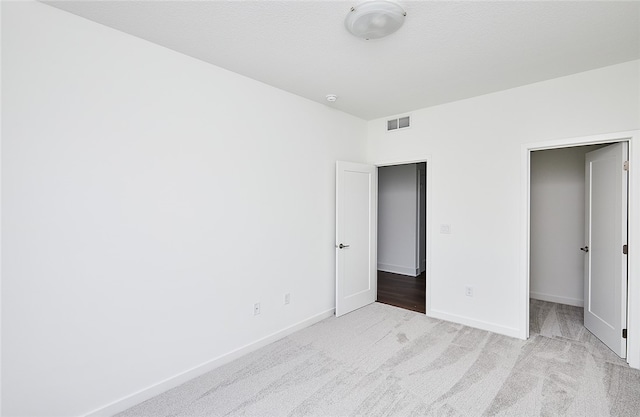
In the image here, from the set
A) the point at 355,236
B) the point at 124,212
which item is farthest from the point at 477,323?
the point at 124,212

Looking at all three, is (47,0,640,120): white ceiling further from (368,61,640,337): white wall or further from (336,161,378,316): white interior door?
(336,161,378,316): white interior door

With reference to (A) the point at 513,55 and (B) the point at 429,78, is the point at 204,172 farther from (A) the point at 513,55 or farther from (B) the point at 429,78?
(A) the point at 513,55

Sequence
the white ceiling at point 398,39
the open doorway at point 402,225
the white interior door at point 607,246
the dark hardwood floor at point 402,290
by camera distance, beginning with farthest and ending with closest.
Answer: the open doorway at point 402,225 < the dark hardwood floor at point 402,290 < the white interior door at point 607,246 < the white ceiling at point 398,39

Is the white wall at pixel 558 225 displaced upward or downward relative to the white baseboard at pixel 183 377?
upward

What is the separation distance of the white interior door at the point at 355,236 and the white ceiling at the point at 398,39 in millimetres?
1244

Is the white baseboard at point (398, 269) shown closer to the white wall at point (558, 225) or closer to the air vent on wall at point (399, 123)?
the white wall at point (558, 225)

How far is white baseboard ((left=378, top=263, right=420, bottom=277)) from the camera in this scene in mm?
5773

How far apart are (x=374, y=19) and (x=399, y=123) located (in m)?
2.28

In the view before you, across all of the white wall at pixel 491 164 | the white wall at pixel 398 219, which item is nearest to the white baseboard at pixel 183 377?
the white wall at pixel 491 164

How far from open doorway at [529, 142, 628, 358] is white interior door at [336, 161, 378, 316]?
6.44ft

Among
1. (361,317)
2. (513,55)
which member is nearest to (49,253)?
(361,317)

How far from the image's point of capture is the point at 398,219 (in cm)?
599

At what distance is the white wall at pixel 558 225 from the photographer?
411cm

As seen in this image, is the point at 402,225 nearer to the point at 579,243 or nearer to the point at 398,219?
the point at 398,219
